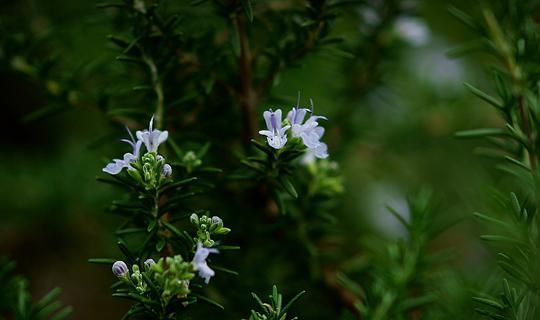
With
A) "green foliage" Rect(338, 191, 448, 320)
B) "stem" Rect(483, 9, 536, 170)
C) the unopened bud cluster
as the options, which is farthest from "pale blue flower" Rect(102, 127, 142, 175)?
"stem" Rect(483, 9, 536, 170)

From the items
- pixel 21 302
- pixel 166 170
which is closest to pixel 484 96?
pixel 166 170

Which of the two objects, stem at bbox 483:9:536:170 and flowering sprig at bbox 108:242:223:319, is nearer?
flowering sprig at bbox 108:242:223:319

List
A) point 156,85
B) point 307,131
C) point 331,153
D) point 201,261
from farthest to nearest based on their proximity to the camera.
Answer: point 331,153 < point 156,85 < point 307,131 < point 201,261

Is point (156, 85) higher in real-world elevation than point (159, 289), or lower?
higher

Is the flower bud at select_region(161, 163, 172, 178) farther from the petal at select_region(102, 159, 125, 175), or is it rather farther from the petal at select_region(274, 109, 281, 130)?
the petal at select_region(274, 109, 281, 130)

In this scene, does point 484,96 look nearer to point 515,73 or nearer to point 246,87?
point 515,73

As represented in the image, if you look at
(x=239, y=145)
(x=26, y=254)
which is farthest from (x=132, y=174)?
(x=26, y=254)
